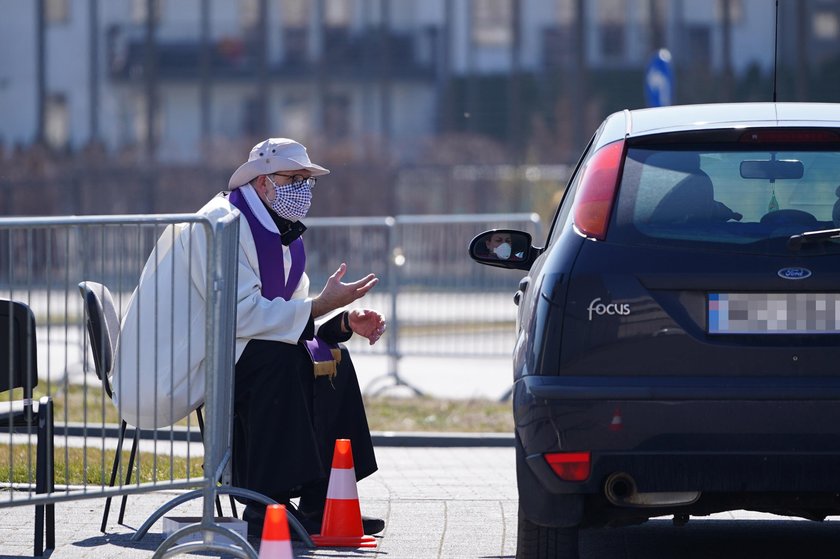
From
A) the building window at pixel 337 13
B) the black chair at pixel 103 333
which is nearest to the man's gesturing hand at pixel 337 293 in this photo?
the black chair at pixel 103 333

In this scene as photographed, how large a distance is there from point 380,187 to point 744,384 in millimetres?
30001

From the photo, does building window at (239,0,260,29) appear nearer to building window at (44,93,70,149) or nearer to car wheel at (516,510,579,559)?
building window at (44,93,70,149)

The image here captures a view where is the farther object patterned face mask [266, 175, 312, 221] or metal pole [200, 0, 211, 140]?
metal pole [200, 0, 211, 140]

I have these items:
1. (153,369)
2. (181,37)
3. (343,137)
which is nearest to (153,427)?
(153,369)

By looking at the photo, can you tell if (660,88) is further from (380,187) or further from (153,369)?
(380,187)

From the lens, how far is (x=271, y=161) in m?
6.44

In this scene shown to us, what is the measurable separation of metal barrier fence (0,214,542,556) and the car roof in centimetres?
141

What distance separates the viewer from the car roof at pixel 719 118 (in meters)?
4.93

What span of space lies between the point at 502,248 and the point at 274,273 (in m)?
1.02

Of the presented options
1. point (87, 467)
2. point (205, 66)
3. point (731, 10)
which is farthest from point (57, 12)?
point (87, 467)

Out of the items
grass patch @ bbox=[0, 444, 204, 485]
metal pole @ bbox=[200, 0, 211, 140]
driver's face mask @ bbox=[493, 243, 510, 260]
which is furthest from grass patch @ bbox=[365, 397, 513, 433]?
metal pole @ bbox=[200, 0, 211, 140]

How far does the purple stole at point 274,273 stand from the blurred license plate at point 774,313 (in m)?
2.13

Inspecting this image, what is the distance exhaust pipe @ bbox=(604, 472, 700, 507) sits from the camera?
461cm

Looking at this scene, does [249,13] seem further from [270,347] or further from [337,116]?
[270,347]
